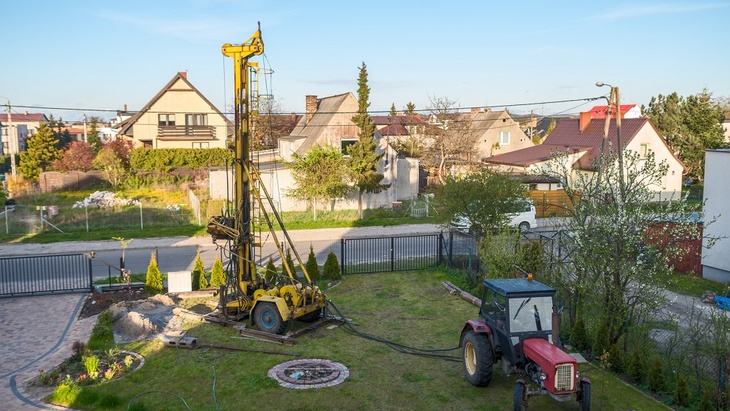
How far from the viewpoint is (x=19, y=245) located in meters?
27.7

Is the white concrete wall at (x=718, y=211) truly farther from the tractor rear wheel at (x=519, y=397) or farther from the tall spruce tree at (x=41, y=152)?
the tall spruce tree at (x=41, y=152)

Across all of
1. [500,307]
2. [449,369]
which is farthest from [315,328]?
[500,307]

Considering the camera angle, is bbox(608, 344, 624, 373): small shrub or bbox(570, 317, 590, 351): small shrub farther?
bbox(570, 317, 590, 351): small shrub

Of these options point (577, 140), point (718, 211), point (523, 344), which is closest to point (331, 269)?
point (523, 344)

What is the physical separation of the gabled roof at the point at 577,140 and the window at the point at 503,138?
8.14m

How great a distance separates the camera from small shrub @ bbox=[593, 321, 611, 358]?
44.0 ft

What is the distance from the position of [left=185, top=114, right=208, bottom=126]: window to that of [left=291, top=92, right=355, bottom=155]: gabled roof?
11.8 m

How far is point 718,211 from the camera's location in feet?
70.1

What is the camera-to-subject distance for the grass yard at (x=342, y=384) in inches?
452

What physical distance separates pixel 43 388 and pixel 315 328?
6.26 metres

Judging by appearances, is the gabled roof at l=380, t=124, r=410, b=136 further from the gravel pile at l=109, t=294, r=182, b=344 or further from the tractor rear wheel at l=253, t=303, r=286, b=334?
the tractor rear wheel at l=253, t=303, r=286, b=334

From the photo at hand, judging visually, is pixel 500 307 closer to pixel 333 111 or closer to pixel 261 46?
pixel 261 46

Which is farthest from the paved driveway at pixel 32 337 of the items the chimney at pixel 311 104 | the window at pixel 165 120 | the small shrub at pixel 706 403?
the window at pixel 165 120

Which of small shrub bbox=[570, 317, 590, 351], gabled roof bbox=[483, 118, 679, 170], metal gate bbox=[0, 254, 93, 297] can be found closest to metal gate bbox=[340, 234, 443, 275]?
metal gate bbox=[0, 254, 93, 297]
